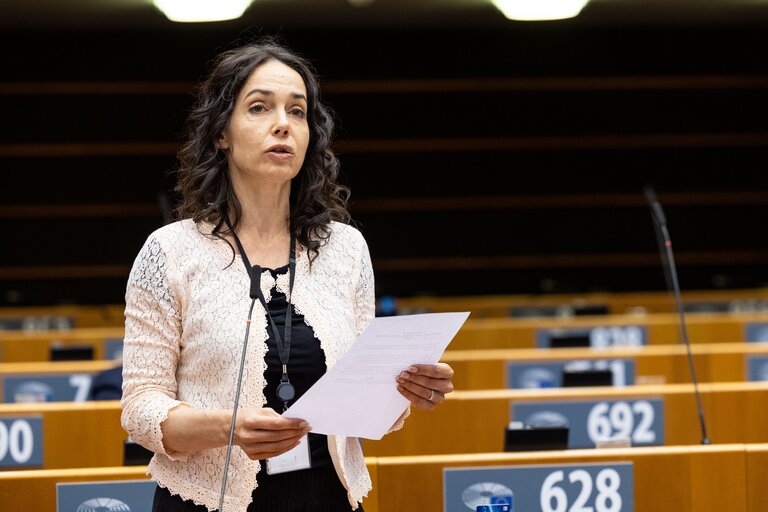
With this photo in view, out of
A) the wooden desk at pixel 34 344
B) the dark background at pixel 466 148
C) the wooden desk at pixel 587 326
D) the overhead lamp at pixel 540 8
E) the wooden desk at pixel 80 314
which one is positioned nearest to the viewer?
the wooden desk at pixel 34 344

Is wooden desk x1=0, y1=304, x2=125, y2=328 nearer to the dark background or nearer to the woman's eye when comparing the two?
the dark background

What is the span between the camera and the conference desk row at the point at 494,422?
4113 millimetres

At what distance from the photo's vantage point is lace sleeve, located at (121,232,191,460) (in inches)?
Result: 71.4

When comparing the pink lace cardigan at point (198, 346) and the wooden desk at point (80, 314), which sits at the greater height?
the wooden desk at point (80, 314)

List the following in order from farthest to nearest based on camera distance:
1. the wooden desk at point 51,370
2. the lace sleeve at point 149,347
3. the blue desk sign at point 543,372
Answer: the blue desk sign at point 543,372, the wooden desk at point 51,370, the lace sleeve at point 149,347

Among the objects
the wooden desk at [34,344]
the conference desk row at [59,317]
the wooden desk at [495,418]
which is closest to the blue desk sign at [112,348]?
the wooden desk at [34,344]

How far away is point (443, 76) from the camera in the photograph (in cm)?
1097

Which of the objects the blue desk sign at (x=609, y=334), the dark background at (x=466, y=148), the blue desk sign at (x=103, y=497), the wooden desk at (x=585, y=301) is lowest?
the blue desk sign at (x=103, y=497)

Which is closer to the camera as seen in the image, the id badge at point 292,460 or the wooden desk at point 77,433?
the id badge at point 292,460

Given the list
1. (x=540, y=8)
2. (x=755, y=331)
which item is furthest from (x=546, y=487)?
(x=540, y=8)

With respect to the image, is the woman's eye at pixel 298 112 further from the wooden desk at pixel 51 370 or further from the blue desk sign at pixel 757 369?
the blue desk sign at pixel 757 369

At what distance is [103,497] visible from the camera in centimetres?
293

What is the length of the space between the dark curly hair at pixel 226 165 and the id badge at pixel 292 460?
33 cm

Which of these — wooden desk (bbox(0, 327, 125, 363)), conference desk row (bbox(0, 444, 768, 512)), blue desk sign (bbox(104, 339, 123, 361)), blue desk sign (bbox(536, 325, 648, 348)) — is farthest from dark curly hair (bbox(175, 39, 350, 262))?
wooden desk (bbox(0, 327, 125, 363))
